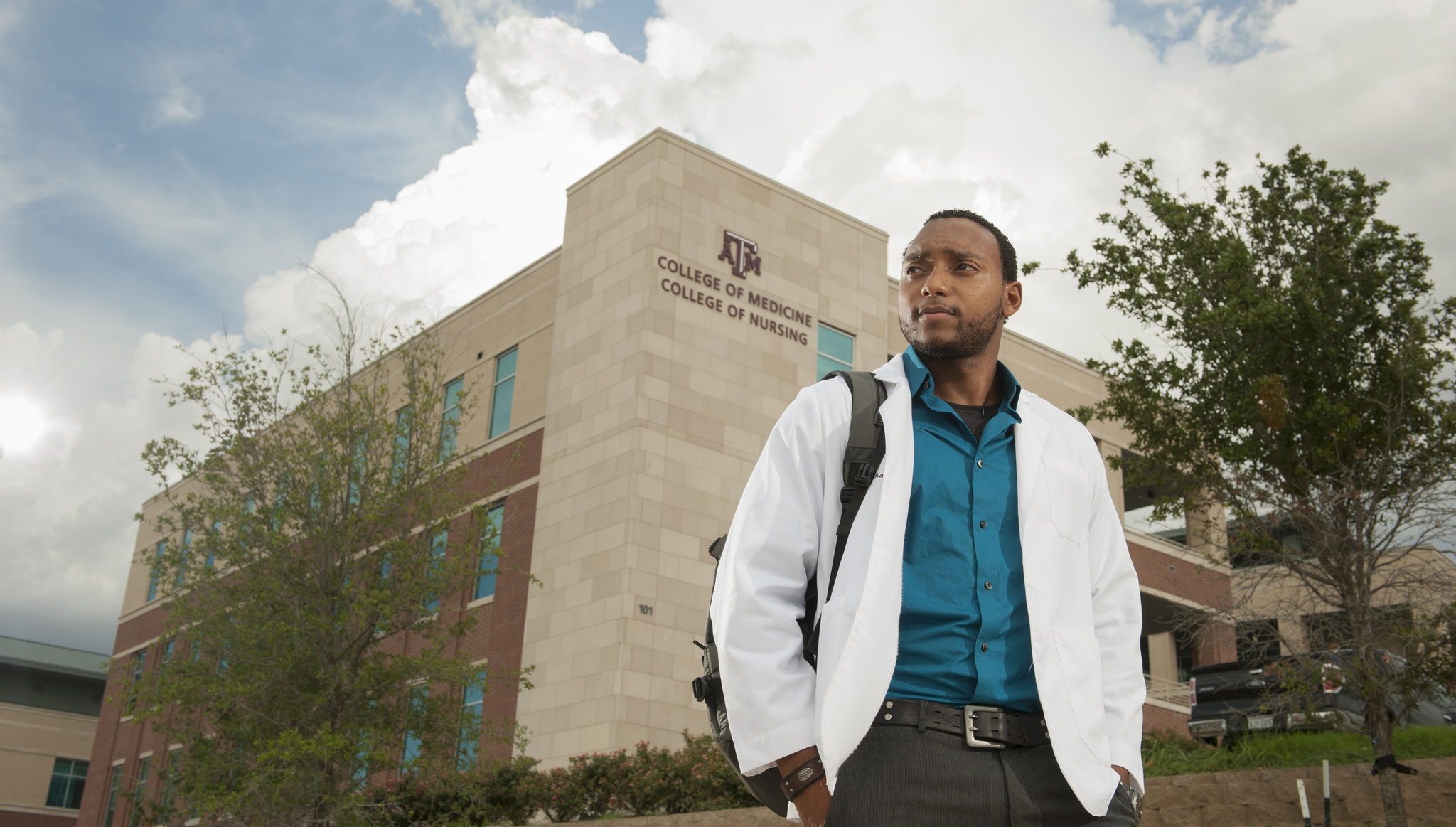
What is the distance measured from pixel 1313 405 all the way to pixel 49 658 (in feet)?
219

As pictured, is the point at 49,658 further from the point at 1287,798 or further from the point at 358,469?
the point at 1287,798

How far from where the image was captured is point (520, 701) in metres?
23.1

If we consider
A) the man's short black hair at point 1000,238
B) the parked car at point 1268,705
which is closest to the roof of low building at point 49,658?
A: the parked car at point 1268,705

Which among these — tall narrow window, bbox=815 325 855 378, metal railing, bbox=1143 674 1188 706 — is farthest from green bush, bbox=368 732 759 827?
metal railing, bbox=1143 674 1188 706

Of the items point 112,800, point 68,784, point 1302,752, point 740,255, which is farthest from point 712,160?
point 68,784

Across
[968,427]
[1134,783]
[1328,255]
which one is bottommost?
[1134,783]

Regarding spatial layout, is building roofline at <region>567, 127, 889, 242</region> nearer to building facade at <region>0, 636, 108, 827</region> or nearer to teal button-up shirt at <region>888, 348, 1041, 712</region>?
teal button-up shirt at <region>888, 348, 1041, 712</region>

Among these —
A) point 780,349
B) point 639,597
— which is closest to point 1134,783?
point 639,597

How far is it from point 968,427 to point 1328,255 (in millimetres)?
11510

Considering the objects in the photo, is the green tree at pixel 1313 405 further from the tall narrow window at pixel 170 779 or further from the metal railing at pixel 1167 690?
the metal railing at pixel 1167 690

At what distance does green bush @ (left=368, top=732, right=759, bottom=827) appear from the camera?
50.4ft

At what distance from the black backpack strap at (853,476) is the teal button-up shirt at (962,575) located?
13 cm

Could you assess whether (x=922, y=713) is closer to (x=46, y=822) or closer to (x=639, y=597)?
(x=639, y=597)

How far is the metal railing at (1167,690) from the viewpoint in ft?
112
